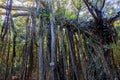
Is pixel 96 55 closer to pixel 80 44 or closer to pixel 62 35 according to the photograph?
pixel 80 44

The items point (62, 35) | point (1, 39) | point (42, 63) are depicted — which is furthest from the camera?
point (62, 35)

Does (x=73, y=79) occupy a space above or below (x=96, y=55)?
below

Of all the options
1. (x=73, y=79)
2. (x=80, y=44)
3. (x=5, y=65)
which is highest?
(x=80, y=44)

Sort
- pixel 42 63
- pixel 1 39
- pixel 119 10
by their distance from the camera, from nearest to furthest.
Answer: pixel 42 63
pixel 1 39
pixel 119 10

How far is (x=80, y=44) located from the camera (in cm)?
313

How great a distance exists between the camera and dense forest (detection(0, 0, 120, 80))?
3023 mm

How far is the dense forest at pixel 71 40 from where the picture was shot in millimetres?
3023

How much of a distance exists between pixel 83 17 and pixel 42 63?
4.13 feet

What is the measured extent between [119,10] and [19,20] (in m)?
1.94

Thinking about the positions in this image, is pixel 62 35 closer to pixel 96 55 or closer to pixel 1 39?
pixel 96 55

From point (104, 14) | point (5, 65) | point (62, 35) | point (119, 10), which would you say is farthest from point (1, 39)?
point (119, 10)

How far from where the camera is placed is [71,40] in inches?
128

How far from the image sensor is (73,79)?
3.16 metres

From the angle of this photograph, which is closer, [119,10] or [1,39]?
[1,39]
